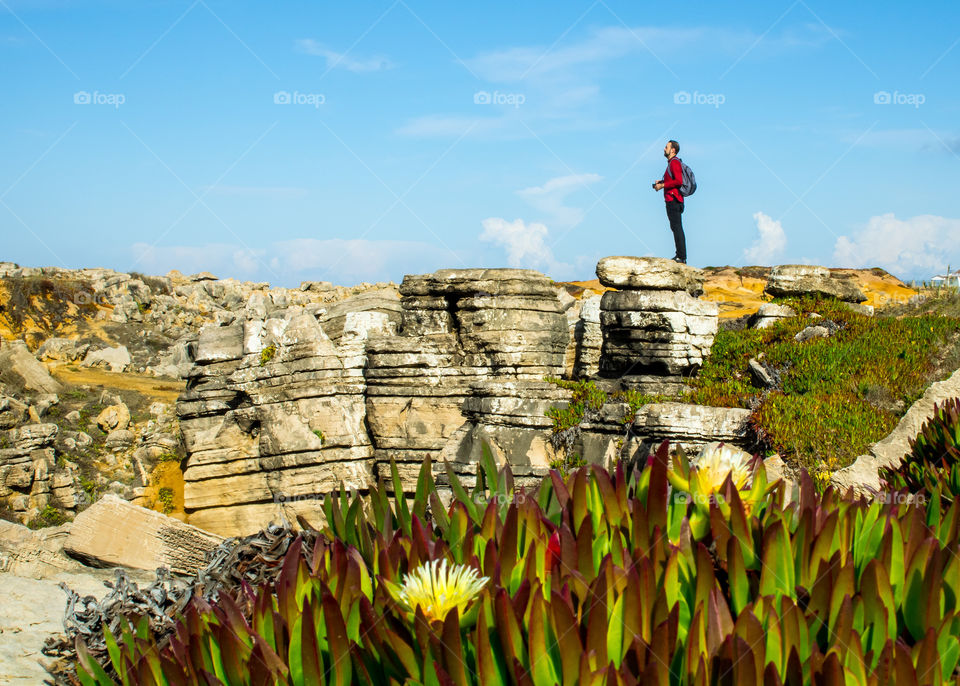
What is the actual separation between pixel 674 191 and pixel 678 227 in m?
0.58

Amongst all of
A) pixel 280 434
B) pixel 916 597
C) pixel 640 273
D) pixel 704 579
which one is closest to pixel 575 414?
pixel 640 273

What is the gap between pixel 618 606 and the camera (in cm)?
214

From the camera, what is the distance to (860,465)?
615cm

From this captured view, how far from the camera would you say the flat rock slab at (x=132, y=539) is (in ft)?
21.7

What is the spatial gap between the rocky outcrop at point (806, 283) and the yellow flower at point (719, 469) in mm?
10558

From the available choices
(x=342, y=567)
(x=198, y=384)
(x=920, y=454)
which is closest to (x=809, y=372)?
(x=920, y=454)

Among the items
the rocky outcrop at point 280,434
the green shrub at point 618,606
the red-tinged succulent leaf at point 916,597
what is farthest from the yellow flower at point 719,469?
the rocky outcrop at point 280,434

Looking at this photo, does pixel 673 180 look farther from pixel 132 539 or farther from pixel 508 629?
pixel 508 629

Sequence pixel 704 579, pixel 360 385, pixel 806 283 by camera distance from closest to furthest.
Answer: pixel 704 579 < pixel 806 283 < pixel 360 385

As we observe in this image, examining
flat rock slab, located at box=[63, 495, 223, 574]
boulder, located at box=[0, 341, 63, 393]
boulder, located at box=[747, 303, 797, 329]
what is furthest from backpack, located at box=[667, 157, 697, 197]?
boulder, located at box=[0, 341, 63, 393]

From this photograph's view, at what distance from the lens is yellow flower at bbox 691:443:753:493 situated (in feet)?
9.32

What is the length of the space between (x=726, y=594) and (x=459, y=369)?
979cm

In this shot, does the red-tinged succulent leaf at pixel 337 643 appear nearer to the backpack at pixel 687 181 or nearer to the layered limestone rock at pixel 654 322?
the layered limestone rock at pixel 654 322

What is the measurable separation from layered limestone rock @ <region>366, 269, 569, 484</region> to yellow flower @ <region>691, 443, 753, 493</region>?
30.0 feet
